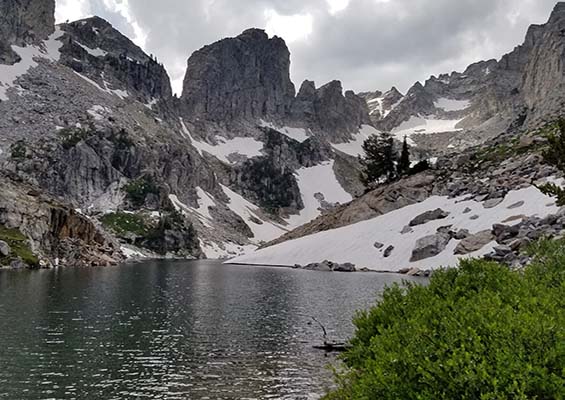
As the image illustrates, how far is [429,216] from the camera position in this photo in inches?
3920

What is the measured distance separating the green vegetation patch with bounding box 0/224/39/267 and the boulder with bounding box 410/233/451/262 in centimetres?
7797

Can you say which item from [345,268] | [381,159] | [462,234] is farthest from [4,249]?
[381,159]

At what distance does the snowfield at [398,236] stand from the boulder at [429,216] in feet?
4.97

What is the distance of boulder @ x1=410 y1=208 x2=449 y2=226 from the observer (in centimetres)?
9785

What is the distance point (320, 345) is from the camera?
34.1 metres

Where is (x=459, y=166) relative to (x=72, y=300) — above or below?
above

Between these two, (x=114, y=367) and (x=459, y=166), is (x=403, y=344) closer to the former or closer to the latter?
(x=114, y=367)

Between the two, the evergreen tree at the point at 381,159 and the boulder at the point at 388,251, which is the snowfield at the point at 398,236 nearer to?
the boulder at the point at 388,251

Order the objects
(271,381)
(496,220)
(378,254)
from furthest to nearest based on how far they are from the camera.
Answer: (378,254), (496,220), (271,381)

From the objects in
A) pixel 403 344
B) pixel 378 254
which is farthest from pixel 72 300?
pixel 378 254

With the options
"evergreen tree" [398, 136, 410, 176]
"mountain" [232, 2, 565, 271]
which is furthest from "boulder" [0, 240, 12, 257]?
"evergreen tree" [398, 136, 410, 176]

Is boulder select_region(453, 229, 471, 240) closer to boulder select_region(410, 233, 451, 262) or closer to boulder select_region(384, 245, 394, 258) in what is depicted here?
boulder select_region(410, 233, 451, 262)

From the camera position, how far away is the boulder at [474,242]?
78062 mm

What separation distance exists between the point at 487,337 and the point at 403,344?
255cm
